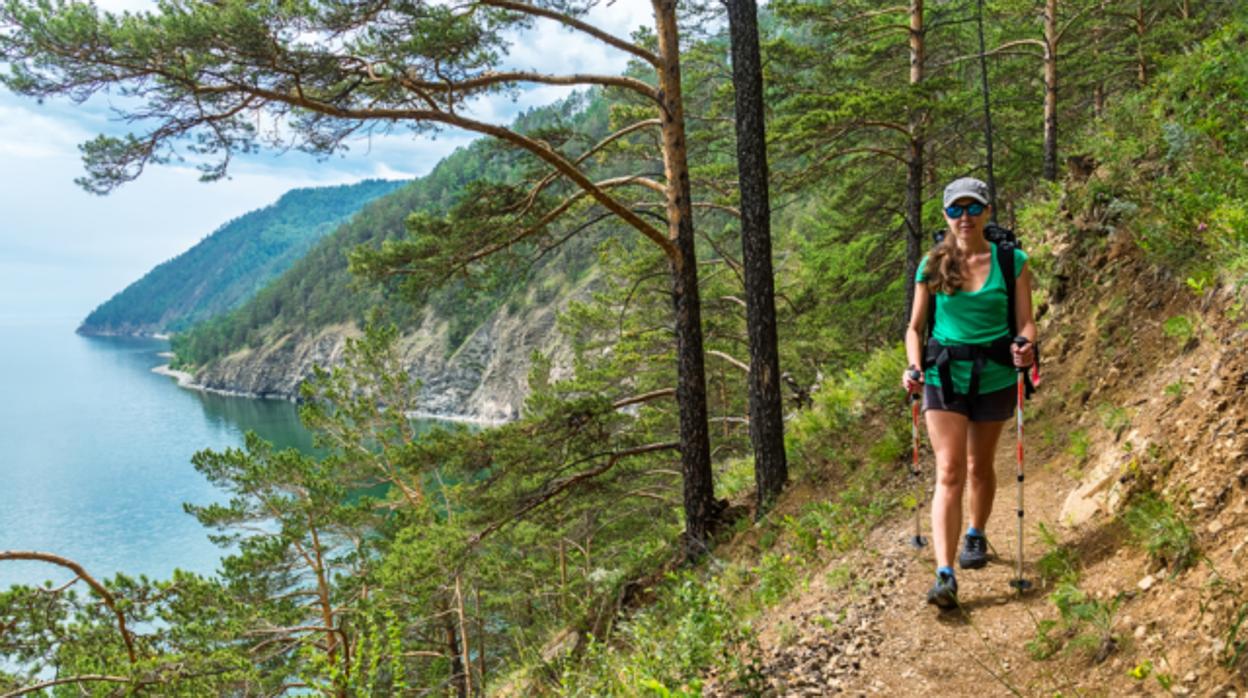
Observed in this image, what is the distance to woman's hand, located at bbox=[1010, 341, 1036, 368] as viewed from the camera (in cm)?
321

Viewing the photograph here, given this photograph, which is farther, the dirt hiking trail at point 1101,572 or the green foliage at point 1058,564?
the green foliage at point 1058,564

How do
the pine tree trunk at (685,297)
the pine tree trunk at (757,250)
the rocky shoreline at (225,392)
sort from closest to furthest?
the pine tree trunk at (757,250) → the pine tree trunk at (685,297) → the rocky shoreline at (225,392)

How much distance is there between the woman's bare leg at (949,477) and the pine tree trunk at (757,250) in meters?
3.56

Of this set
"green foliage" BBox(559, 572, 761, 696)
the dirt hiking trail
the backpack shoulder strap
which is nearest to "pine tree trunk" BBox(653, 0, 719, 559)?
the dirt hiking trail

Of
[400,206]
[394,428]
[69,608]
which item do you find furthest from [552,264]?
[69,608]

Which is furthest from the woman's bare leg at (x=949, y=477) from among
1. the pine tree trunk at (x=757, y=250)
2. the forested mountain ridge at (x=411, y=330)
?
the forested mountain ridge at (x=411, y=330)

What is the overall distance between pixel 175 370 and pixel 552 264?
9988 cm

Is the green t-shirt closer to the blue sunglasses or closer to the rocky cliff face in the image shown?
the blue sunglasses

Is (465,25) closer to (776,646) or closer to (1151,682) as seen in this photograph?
(776,646)

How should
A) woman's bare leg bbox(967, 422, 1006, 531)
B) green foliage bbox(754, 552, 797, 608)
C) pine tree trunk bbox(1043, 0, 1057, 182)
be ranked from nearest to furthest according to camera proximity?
woman's bare leg bbox(967, 422, 1006, 531), green foliage bbox(754, 552, 797, 608), pine tree trunk bbox(1043, 0, 1057, 182)

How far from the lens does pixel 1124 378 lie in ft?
15.8

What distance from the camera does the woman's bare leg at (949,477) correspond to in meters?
3.38

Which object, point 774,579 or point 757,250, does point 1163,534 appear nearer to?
point 774,579

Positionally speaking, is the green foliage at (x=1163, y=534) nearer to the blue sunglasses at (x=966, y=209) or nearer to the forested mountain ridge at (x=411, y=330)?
the blue sunglasses at (x=966, y=209)
